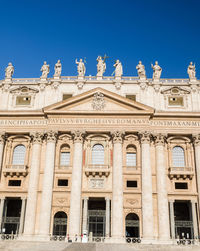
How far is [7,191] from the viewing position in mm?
37688

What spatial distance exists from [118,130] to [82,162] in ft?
19.3

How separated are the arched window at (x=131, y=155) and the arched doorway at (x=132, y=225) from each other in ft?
19.9

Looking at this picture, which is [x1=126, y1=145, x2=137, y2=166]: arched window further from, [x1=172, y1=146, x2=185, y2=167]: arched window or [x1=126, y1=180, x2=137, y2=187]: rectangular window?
[x1=172, y1=146, x2=185, y2=167]: arched window

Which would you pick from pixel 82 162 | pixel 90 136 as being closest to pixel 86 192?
pixel 82 162

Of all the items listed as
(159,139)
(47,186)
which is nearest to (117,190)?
(47,186)

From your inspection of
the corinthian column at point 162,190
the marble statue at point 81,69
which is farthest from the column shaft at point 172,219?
the marble statue at point 81,69

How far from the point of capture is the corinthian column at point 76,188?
3500 centimetres

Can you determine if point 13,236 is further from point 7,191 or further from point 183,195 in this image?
point 183,195

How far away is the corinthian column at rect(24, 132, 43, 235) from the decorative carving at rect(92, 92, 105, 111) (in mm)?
7676

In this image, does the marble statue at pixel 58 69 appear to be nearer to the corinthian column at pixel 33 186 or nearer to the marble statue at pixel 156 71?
the corinthian column at pixel 33 186

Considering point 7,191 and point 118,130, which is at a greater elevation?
point 118,130

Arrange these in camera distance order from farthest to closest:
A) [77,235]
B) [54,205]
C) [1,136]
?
[1,136] < [54,205] < [77,235]

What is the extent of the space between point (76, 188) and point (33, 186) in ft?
16.7

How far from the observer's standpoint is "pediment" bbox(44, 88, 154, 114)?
1558 inches
